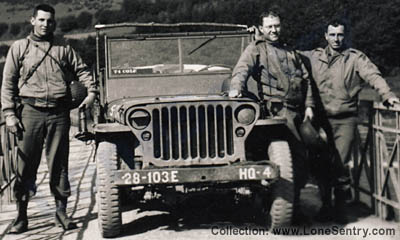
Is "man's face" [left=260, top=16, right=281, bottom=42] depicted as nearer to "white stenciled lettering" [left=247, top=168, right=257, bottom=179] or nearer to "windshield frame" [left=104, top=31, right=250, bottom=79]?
"windshield frame" [left=104, top=31, right=250, bottom=79]

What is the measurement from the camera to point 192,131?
6.24 meters

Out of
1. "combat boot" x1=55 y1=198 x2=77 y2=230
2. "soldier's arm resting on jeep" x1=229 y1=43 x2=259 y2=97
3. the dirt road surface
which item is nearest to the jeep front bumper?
the dirt road surface

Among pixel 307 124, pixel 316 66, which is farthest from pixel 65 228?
pixel 316 66

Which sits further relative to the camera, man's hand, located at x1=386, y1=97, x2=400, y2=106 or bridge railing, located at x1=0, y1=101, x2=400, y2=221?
bridge railing, located at x1=0, y1=101, x2=400, y2=221

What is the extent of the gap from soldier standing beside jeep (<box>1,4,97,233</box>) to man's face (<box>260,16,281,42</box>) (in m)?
1.78

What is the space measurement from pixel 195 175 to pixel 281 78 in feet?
4.65

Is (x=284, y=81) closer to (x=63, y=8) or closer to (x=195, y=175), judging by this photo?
(x=195, y=175)

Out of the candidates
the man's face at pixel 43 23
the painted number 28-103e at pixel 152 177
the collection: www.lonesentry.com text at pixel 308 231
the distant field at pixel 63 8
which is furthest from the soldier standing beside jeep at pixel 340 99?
the distant field at pixel 63 8

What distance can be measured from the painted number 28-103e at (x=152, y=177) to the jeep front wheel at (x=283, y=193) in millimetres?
952

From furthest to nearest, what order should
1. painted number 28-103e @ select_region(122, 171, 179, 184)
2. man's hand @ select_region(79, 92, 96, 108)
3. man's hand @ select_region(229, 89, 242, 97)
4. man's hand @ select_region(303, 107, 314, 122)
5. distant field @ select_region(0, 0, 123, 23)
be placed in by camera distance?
distant field @ select_region(0, 0, 123, 23) → man's hand @ select_region(303, 107, 314, 122) → man's hand @ select_region(79, 92, 96, 108) → man's hand @ select_region(229, 89, 242, 97) → painted number 28-103e @ select_region(122, 171, 179, 184)

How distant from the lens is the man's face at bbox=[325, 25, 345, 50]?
6.96m

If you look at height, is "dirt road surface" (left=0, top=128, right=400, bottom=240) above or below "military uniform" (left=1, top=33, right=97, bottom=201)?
below

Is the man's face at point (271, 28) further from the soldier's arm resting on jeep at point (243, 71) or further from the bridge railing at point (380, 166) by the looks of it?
the bridge railing at point (380, 166)

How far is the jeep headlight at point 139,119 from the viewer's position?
6.16 meters
